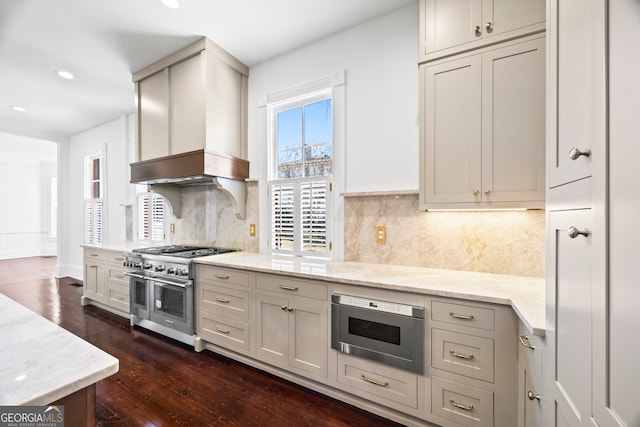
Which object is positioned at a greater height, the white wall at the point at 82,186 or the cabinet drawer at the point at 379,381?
the white wall at the point at 82,186

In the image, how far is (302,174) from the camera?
2.98 meters

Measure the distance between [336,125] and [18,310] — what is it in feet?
7.99

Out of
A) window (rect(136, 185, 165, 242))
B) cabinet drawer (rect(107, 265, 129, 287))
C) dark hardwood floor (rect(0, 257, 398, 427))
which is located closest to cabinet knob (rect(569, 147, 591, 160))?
dark hardwood floor (rect(0, 257, 398, 427))

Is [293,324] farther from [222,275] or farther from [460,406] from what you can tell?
[460,406]

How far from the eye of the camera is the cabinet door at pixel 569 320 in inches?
30.3

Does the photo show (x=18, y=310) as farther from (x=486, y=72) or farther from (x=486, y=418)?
(x=486, y=72)

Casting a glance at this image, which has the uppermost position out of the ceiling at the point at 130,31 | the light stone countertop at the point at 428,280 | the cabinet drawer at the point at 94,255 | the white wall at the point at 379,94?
the ceiling at the point at 130,31

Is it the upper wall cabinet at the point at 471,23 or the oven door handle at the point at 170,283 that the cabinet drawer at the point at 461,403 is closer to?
the upper wall cabinet at the point at 471,23

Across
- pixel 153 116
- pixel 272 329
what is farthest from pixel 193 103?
pixel 272 329

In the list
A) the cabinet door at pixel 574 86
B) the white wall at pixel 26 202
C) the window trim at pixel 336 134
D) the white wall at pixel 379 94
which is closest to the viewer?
the cabinet door at pixel 574 86

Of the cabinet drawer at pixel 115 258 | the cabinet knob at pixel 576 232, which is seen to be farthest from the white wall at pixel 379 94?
the cabinet drawer at pixel 115 258

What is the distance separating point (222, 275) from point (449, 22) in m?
2.67

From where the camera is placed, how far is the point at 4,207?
8359mm

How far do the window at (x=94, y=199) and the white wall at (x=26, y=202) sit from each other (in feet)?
11.4
